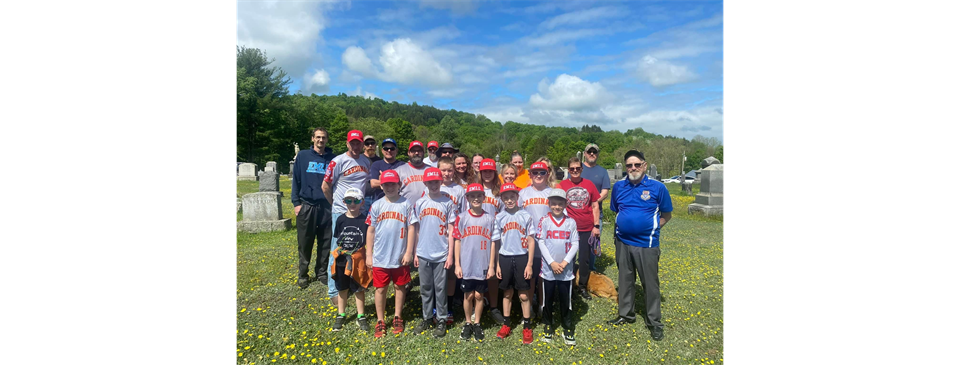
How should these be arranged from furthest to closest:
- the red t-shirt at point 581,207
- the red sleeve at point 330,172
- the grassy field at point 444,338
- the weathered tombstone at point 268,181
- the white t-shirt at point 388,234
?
1. the weathered tombstone at point 268,181
2. the red t-shirt at point 581,207
3. the red sleeve at point 330,172
4. the white t-shirt at point 388,234
5. the grassy field at point 444,338

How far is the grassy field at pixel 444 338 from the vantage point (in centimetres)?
405

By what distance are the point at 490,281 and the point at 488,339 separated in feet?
2.34

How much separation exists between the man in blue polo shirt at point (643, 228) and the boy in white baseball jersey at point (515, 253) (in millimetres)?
1199

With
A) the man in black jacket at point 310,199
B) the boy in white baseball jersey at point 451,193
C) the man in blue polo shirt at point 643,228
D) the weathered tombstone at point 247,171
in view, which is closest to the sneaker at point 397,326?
the boy in white baseball jersey at point 451,193

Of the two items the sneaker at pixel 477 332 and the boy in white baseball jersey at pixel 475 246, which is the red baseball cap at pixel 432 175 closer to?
Result: the boy in white baseball jersey at pixel 475 246

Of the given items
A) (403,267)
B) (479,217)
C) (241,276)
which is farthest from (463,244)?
(241,276)

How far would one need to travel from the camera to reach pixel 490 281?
4.82 metres

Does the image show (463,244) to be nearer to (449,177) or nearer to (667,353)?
(449,177)

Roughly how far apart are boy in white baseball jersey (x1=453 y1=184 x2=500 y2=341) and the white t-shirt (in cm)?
62

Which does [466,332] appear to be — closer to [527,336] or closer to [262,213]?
[527,336]

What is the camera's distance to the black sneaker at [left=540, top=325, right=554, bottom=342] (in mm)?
4387

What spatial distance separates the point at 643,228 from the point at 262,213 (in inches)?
378

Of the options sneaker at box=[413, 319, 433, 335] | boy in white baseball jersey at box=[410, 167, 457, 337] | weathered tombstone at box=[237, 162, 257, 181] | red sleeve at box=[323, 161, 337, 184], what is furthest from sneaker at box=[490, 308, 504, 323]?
weathered tombstone at box=[237, 162, 257, 181]

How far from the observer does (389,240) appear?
4.24 meters
